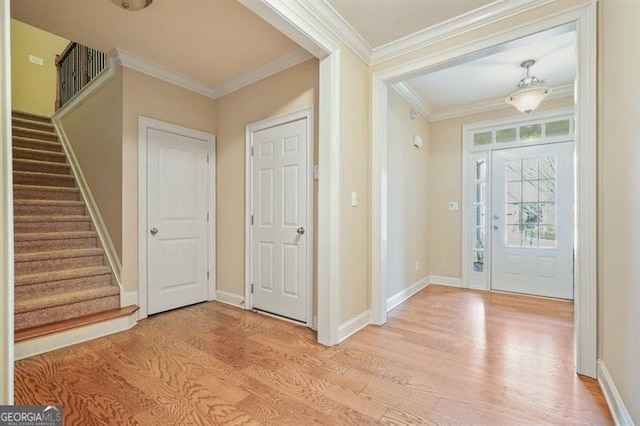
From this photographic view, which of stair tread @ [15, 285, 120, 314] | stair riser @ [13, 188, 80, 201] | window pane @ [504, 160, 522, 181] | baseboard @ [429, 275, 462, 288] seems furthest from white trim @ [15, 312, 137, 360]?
window pane @ [504, 160, 522, 181]

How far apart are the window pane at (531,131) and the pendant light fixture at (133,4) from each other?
4.41 metres

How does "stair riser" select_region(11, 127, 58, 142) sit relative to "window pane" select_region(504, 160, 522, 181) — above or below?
above

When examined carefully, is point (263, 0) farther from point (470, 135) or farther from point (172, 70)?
point (470, 135)

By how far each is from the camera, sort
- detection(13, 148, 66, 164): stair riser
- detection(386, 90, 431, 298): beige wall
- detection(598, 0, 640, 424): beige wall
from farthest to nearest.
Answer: detection(13, 148, 66, 164): stair riser → detection(386, 90, 431, 298): beige wall → detection(598, 0, 640, 424): beige wall

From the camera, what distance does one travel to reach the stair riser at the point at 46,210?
3104 mm

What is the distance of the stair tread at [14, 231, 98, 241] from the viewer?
2.77 meters

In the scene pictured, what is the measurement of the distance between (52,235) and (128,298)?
1.02m

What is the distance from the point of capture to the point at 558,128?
3.75m

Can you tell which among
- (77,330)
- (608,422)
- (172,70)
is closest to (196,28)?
(172,70)

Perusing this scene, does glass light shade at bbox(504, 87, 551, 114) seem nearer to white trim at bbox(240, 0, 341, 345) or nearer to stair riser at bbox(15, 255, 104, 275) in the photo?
white trim at bbox(240, 0, 341, 345)

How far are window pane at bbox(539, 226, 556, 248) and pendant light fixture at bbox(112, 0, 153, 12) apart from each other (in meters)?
4.85

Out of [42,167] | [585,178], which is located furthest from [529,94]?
[42,167]

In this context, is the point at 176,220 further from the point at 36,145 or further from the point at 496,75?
the point at 496,75

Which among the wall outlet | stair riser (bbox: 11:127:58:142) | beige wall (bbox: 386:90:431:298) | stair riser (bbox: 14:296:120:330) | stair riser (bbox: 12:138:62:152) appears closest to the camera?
stair riser (bbox: 14:296:120:330)
